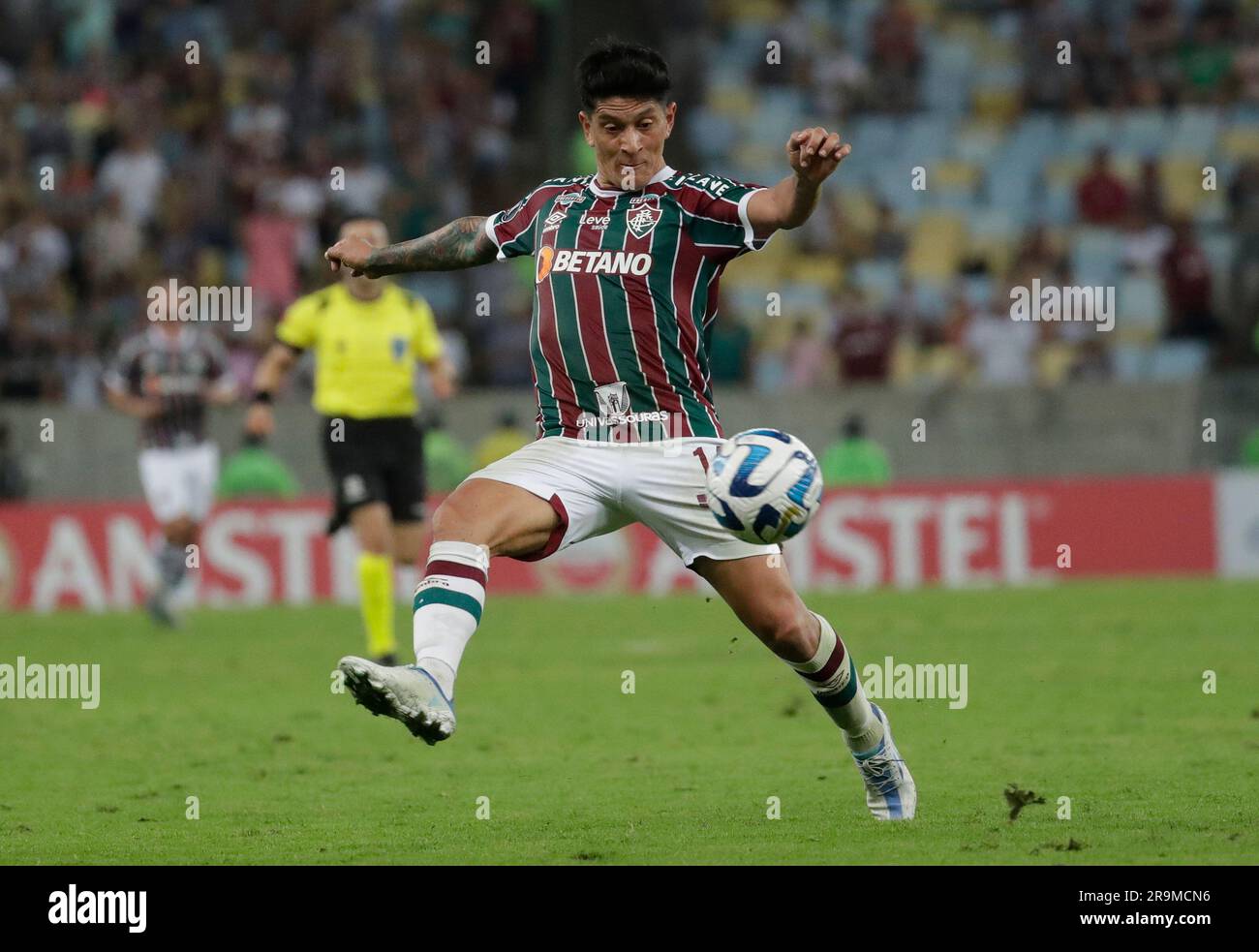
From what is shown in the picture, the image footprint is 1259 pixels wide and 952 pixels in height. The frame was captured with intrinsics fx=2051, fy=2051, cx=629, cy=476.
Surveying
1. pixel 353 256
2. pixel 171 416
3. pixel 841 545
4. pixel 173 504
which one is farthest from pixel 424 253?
pixel 841 545

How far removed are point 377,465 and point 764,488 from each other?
630 centimetres

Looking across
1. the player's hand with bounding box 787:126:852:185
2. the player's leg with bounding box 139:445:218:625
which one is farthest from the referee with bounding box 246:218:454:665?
the player's hand with bounding box 787:126:852:185

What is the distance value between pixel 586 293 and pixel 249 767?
9.95ft

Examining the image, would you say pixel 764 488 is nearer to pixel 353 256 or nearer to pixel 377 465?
pixel 353 256

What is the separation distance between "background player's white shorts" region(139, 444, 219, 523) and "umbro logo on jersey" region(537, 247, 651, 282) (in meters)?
10.0

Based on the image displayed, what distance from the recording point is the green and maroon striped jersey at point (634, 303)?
6.79 metres

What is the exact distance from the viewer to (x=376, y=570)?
1228 cm

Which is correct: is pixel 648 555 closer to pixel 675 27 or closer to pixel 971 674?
pixel 971 674

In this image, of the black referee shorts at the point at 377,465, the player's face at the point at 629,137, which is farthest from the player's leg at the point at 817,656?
the black referee shorts at the point at 377,465

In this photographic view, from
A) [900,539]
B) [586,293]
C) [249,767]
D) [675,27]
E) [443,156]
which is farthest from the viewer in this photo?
[675,27]

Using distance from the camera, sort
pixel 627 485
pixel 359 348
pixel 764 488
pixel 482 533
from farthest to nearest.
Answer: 1. pixel 359 348
2. pixel 627 485
3. pixel 482 533
4. pixel 764 488

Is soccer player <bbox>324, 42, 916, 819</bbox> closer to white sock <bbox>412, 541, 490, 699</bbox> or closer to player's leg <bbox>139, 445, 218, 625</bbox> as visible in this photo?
white sock <bbox>412, 541, 490, 699</bbox>

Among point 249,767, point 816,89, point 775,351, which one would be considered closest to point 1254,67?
point 816,89

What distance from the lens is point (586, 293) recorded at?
683 centimetres
